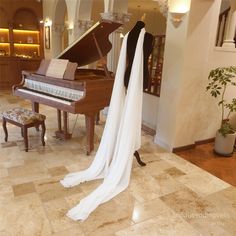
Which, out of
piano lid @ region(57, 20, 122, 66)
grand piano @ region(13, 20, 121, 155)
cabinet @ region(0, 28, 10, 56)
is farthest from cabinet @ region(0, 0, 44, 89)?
piano lid @ region(57, 20, 122, 66)

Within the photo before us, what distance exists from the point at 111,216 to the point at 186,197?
2.74 ft

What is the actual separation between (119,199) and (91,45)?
87.4 inches

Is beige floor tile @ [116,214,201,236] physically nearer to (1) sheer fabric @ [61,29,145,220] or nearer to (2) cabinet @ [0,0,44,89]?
(1) sheer fabric @ [61,29,145,220]

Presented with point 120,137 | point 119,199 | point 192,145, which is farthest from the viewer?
point 192,145

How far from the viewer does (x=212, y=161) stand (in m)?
3.49

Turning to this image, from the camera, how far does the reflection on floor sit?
3.08 meters

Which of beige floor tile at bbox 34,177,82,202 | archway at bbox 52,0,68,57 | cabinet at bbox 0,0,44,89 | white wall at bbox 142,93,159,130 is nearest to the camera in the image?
beige floor tile at bbox 34,177,82,202

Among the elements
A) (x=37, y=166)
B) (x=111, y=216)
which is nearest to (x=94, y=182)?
(x=111, y=216)

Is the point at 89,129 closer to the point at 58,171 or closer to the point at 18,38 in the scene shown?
the point at 58,171

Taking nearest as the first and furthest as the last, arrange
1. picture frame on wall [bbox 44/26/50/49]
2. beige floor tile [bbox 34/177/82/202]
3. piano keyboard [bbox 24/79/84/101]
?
beige floor tile [bbox 34/177/82/202], piano keyboard [bbox 24/79/84/101], picture frame on wall [bbox 44/26/50/49]

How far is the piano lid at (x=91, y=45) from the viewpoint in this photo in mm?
3145

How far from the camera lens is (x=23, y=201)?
7.59 ft

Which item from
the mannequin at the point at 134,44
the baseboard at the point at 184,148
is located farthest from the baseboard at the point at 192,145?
the mannequin at the point at 134,44

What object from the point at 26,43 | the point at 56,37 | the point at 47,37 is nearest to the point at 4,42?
the point at 26,43
